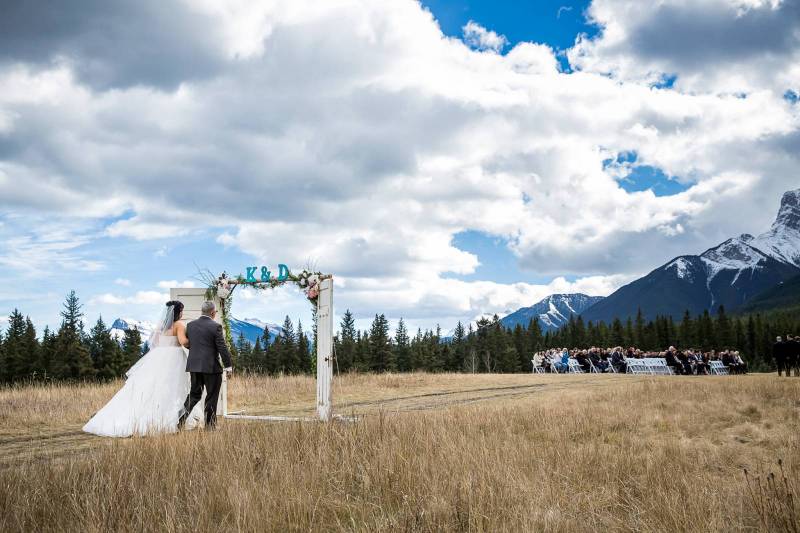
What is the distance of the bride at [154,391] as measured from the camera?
Result: 10.2m


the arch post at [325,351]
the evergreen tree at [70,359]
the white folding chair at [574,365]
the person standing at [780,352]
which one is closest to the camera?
the arch post at [325,351]

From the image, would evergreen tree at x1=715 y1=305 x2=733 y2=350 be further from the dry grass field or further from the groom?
the groom

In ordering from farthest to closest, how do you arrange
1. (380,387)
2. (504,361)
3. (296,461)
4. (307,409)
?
(504,361) → (380,387) → (307,409) → (296,461)

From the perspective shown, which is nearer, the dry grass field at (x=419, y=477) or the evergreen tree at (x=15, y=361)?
the dry grass field at (x=419, y=477)

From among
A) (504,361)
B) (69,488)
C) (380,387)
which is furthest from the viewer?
(504,361)

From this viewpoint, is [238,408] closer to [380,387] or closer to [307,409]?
[307,409]

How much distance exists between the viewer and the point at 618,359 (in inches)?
1454

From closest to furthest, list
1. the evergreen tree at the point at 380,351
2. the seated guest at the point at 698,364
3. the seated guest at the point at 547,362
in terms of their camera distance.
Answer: the seated guest at the point at 698,364 < the seated guest at the point at 547,362 < the evergreen tree at the point at 380,351

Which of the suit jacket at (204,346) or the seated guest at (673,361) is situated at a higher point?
the suit jacket at (204,346)

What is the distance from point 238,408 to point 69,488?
11.3m

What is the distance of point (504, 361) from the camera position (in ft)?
356

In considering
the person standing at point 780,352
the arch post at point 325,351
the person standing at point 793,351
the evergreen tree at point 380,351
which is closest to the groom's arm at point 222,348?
the arch post at point 325,351

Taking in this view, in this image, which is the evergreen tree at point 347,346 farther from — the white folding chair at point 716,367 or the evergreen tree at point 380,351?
the white folding chair at point 716,367

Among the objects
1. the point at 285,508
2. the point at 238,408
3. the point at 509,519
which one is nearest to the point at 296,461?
the point at 285,508
